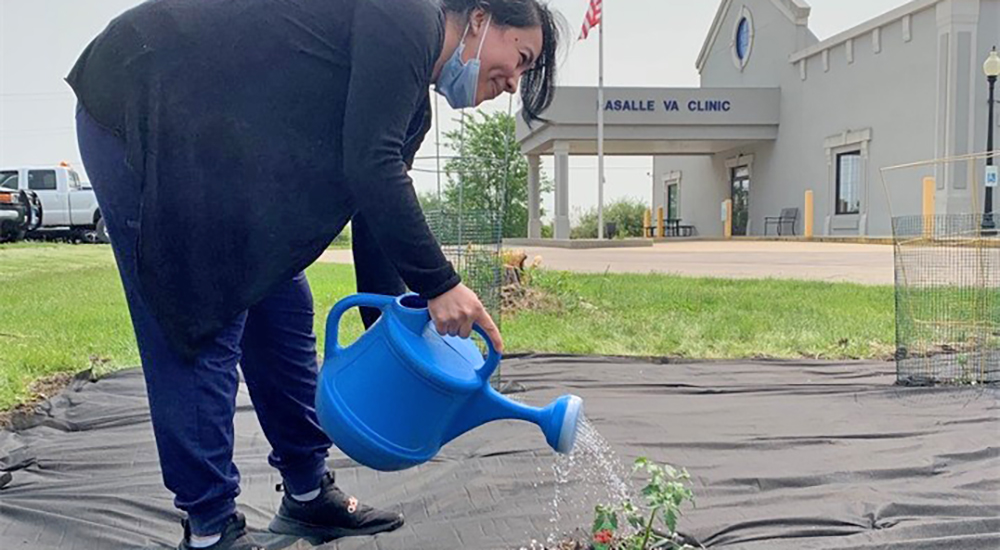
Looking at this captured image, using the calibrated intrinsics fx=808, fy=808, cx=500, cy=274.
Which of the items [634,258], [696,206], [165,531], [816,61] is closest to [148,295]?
[165,531]

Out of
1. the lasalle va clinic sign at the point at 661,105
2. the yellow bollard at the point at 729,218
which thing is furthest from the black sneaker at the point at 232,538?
the yellow bollard at the point at 729,218

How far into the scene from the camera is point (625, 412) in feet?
8.72

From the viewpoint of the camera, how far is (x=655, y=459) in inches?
86.1

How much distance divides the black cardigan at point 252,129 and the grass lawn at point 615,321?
190 cm

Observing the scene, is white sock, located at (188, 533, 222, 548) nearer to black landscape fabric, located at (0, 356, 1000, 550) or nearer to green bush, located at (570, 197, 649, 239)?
black landscape fabric, located at (0, 356, 1000, 550)

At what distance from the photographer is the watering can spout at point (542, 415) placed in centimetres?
126

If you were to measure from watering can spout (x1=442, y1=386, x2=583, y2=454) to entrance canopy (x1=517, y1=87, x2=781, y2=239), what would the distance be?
16.4 meters

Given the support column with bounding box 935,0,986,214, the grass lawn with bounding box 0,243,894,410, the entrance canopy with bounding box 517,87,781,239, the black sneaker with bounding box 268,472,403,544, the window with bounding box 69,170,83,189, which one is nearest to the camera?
the black sneaker with bounding box 268,472,403,544

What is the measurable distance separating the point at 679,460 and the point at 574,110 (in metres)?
16.7

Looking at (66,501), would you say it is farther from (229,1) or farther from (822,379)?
(822,379)

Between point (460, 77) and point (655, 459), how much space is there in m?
1.25

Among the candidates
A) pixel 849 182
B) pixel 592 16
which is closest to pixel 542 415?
pixel 592 16

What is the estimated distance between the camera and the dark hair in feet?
4.35

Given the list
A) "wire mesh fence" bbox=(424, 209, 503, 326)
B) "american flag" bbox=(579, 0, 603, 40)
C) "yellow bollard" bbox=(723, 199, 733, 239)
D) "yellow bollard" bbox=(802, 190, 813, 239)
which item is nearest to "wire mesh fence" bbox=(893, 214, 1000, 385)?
"wire mesh fence" bbox=(424, 209, 503, 326)
